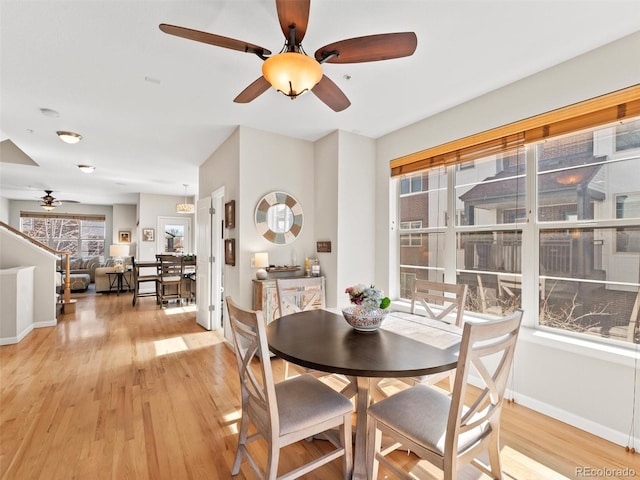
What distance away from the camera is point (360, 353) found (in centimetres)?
153

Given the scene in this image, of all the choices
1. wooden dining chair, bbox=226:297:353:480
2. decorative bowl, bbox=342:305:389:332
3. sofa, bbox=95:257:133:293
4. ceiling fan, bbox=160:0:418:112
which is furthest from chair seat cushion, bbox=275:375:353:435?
sofa, bbox=95:257:133:293

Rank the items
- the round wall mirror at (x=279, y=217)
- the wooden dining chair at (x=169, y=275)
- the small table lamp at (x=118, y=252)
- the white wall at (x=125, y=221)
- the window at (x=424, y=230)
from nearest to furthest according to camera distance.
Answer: the window at (x=424, y=230) → the round wall mirror at (x=279, y=217) → the wooden dining chair at (x=169, y=275) → the small table lamp at (x=118, y=252) → the white wall at (x=125, y=221)

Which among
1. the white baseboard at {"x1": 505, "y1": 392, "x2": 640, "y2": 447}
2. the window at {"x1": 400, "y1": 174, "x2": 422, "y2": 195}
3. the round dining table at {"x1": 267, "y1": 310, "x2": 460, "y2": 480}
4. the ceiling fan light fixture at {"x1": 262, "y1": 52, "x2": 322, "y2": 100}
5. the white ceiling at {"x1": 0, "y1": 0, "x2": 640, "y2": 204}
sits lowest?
the white baseboard at {"x1": 505, "y1": 392, "x2": 640, "y2": 447}

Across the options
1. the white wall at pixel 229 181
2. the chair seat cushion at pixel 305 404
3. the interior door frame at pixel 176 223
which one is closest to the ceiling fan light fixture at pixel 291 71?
the chair seat cushion at pixel 305 404

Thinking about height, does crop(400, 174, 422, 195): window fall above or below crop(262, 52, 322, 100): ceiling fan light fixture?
below

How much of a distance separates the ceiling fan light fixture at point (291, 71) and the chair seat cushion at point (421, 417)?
171 cm

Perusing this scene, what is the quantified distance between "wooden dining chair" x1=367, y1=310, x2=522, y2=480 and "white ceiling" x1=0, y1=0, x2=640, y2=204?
1.82 m

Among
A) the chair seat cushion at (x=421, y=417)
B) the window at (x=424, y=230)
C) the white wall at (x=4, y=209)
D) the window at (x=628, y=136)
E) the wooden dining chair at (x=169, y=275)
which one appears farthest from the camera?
the white wall at (x=4, y=209)

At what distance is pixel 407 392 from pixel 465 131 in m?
2.49

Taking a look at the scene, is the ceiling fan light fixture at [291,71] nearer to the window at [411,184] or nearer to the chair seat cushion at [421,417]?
the chair seat cushion at [421,417]

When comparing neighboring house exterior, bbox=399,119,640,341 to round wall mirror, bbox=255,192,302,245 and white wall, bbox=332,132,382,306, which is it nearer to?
white wall, bbox=332,132,382,306

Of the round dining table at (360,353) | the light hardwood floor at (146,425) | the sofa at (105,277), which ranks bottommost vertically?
the light hardwood floor at (146,425)

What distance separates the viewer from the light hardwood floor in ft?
5.91

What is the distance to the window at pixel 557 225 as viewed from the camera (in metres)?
2.14
